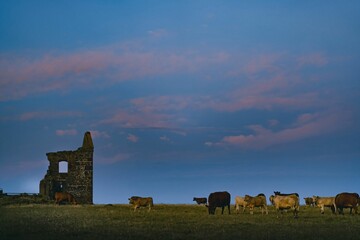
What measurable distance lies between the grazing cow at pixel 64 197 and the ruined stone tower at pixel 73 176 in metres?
2.41

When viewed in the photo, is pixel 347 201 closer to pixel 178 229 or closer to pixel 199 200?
pixel 178 229

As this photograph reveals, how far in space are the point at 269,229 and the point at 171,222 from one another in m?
5.62

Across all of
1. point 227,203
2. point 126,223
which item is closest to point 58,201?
point 227,203

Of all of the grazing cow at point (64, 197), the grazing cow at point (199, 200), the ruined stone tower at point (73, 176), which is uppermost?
the ruined stone tower at point (73, 176)

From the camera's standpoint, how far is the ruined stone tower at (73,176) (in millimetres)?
54031

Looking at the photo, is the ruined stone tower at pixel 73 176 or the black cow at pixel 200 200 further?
the black cow at pixel 200 200

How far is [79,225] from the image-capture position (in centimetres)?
2497

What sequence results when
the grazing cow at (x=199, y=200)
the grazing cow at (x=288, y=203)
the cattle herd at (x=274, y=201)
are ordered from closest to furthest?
the grazing cow at (x=288, y=203) → the cattle herd at (x=274, y=201) → the grazing cow at (x=199, y=200)

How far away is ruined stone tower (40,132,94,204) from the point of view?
177ft

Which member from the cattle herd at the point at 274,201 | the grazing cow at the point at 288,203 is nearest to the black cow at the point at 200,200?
the cattle herd at the point at 274,201

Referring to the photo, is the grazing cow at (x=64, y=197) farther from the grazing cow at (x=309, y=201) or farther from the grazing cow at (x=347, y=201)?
the grazing cow at (x=347, y=201)

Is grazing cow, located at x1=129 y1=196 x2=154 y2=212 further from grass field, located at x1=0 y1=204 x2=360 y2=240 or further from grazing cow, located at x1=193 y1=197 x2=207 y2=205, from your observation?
grazing cow, located at x1=193 y1=197 x2=207 y2=205

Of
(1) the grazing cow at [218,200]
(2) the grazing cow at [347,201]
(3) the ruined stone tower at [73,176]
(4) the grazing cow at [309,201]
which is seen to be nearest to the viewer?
(2) the grazing cow at [347,201]

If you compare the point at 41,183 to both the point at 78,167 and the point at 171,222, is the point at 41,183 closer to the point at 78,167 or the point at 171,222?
the point at 78,167
